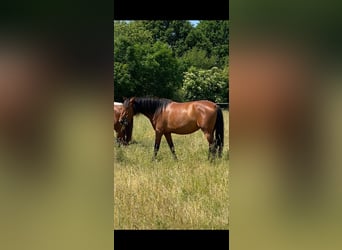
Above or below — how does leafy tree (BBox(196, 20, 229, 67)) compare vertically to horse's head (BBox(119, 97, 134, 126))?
above

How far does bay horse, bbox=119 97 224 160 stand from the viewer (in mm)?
7922

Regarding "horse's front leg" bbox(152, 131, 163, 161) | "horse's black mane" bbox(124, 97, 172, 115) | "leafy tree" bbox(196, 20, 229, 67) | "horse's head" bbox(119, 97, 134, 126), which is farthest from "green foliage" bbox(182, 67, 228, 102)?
"horse's head" bbox(119, 97, 134, 126)

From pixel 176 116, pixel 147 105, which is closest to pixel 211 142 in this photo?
pixel 176 116

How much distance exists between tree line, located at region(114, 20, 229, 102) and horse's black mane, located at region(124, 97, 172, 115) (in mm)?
4763

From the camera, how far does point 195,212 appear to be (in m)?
5.28

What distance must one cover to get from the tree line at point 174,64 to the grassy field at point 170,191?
5.25 m

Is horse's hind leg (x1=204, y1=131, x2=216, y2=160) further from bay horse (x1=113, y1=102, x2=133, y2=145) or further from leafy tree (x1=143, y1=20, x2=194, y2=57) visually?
leafy tree (x1=143, y1=20, x2=194, y2=57)

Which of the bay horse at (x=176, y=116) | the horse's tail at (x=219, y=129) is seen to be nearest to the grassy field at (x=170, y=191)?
the horse's tail at (x=219, y=129)

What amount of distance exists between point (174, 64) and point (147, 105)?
21.5 feet

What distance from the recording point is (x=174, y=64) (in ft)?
47.1

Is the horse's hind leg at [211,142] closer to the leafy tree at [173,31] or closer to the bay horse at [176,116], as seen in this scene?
the bay horse at [176,116]
